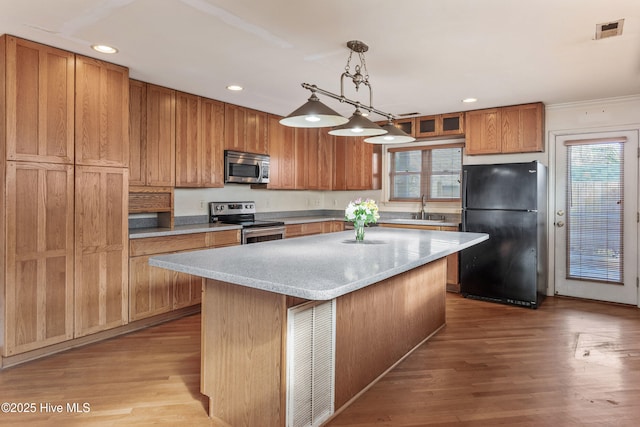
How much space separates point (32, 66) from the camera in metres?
2.76

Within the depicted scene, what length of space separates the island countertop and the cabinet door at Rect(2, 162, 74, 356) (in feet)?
3.77

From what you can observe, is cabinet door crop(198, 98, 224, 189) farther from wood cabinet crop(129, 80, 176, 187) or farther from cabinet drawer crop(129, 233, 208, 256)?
cabinet drawer crop(129, 233, 208, 256)

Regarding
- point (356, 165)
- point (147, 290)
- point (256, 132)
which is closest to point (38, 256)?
point (147, 290)

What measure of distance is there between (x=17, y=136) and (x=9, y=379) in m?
1.63

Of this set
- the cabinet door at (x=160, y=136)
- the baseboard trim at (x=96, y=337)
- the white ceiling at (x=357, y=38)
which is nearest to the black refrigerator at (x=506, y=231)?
the white ceiling at (x=357, y=38)

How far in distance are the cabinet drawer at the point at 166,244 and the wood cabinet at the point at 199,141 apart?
638 mm

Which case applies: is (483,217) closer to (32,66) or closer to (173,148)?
(173,148)

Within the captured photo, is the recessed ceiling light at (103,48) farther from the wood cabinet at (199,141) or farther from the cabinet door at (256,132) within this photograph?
the cabinet door at (256,132)

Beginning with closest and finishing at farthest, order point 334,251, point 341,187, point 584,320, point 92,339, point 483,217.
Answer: point 334,251
point 92,339
point 584,320
point 483,217
point 341,187

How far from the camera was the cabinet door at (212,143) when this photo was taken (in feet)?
14.2

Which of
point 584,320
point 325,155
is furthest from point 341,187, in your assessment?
point 584,320

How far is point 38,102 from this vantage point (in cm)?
279

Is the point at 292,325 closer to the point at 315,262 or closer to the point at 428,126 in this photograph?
the point at 315,262

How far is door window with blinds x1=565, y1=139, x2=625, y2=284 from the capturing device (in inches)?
170
